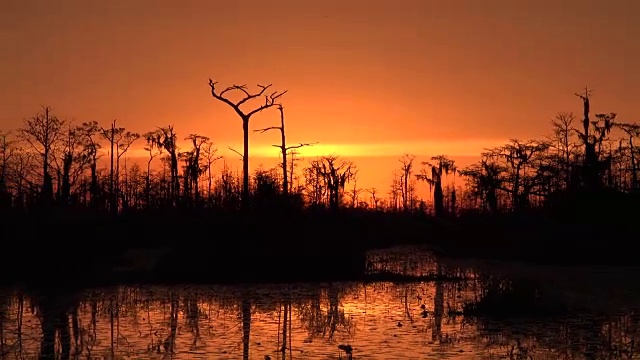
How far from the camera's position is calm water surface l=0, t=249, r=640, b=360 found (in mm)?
13906

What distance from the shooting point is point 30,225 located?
3244cm

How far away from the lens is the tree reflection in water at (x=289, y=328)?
1391 centimetres

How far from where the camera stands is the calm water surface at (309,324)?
13906mm

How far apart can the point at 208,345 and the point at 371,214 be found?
135 feet

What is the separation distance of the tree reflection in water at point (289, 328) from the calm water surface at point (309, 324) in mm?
22

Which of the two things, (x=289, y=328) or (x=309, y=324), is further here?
(x=309, y=324)

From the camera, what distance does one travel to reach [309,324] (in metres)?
17.3

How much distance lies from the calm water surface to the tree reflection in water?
0.07 feet

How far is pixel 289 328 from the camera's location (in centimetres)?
1678

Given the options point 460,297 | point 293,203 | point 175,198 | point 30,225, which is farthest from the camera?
point 175,198

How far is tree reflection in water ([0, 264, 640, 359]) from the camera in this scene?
13.9m

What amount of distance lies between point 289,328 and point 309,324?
66 centimetres

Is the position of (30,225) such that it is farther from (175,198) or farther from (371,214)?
(371,214)

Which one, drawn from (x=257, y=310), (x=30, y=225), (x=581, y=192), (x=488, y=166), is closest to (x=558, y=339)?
(x=257, y=310)
